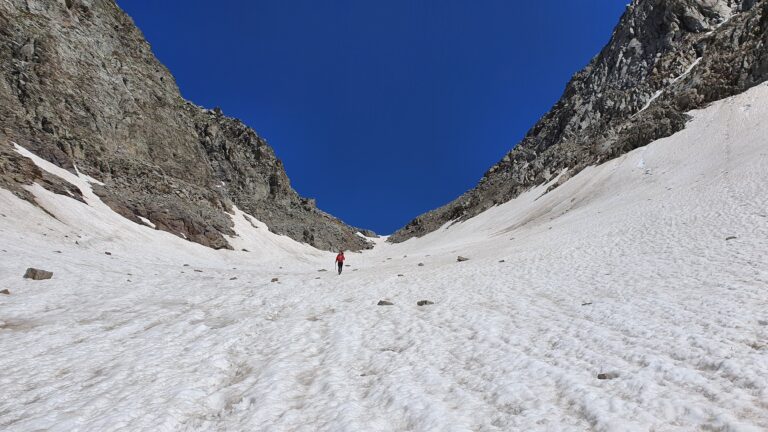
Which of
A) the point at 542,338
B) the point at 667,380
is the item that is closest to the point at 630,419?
the point at 667,380

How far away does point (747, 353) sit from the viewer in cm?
731

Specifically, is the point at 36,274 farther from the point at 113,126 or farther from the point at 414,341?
the point at 113,126

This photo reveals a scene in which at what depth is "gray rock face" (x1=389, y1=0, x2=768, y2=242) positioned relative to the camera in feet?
196

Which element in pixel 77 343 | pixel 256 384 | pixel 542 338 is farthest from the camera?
pixel 77 343

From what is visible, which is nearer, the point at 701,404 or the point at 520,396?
the point at 701,404

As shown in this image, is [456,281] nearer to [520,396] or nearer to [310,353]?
[310,353]

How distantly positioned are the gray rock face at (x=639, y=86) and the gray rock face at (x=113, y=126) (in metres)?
49.7

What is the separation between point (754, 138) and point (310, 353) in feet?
156

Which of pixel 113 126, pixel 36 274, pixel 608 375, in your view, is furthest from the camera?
pixel 113 126

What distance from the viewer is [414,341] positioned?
423 inches

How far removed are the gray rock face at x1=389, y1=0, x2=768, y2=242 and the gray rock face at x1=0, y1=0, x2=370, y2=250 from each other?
4974 centimetres

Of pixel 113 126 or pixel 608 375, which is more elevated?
pixel 113 126

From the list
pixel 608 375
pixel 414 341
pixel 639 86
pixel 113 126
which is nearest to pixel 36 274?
pixel 414 341

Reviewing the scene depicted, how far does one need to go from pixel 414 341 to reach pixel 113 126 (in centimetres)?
6002
